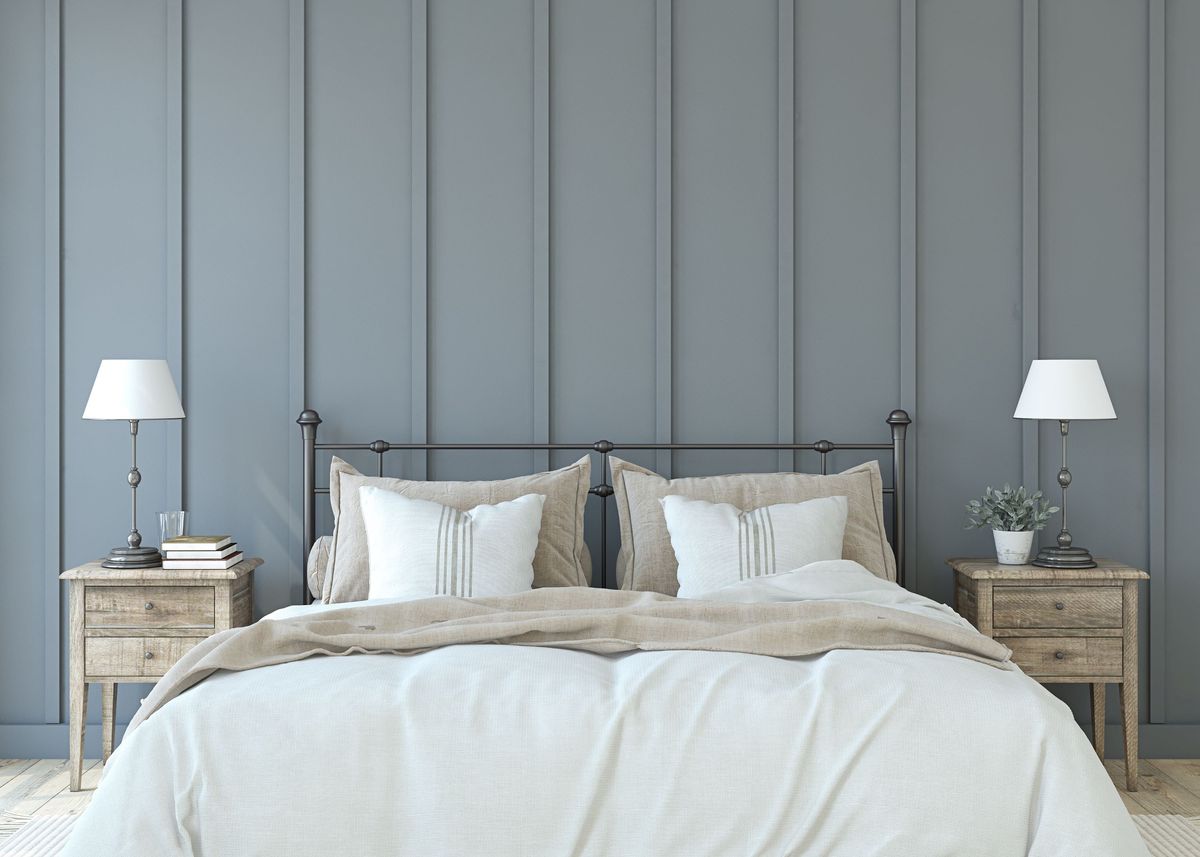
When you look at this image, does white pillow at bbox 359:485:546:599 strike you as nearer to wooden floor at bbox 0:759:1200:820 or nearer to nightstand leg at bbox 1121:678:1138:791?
wooden floor at bbox 0:759:1200:820

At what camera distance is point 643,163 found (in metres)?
3.66

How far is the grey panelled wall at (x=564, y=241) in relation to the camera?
3.63 meters

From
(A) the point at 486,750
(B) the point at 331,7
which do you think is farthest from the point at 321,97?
(A) the point at 486,750

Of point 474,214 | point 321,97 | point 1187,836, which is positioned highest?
point 321,97

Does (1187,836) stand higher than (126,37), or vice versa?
(126,37)

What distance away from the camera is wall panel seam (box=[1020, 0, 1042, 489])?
361 centimetres

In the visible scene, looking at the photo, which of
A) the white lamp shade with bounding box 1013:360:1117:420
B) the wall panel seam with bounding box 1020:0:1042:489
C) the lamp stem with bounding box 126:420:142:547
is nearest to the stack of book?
the lamp stem with bounding box 126:420:142:547

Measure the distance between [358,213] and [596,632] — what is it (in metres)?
1.99

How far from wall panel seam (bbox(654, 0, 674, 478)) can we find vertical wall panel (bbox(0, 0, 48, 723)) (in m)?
2.11

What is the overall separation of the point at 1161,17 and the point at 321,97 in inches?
116

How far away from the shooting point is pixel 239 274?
144 inches

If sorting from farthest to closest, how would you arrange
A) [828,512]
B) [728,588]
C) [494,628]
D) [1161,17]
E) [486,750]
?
[1161,17]
[828,512]
[728,588]
[494,628]
[486,750]

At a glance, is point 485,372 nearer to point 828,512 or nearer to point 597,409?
point 597,409

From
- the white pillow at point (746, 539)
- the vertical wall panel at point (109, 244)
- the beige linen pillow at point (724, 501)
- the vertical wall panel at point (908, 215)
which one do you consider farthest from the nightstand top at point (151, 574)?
the vertical wall panel at point (908, 215)
